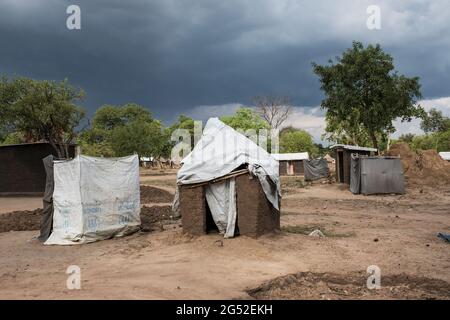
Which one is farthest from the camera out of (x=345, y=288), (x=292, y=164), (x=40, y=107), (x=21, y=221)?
(x=292, y=164)

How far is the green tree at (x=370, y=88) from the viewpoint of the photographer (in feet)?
92.8

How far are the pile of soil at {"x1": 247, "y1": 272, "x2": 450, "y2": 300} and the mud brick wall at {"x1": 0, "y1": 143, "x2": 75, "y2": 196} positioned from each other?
74.1 ft

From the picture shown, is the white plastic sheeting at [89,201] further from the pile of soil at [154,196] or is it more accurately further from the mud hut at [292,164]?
the mud hut at [292,164]

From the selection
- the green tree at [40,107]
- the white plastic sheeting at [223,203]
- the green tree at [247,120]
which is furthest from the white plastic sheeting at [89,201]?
the green tree at [247,120]

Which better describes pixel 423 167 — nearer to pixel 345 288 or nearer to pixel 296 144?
pixel 345 288

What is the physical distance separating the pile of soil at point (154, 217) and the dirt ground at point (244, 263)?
0.19 meters

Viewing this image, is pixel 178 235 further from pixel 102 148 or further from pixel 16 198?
pixel 102 148

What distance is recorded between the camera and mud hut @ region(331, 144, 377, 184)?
26953mm

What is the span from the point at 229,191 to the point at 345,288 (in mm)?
4026

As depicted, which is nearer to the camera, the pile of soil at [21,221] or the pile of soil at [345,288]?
the pile of soil at [345,288]

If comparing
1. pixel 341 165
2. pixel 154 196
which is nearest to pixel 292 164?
pixel 341 165

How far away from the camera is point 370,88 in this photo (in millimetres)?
28750

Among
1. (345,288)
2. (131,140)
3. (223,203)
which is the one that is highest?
(131,140)
